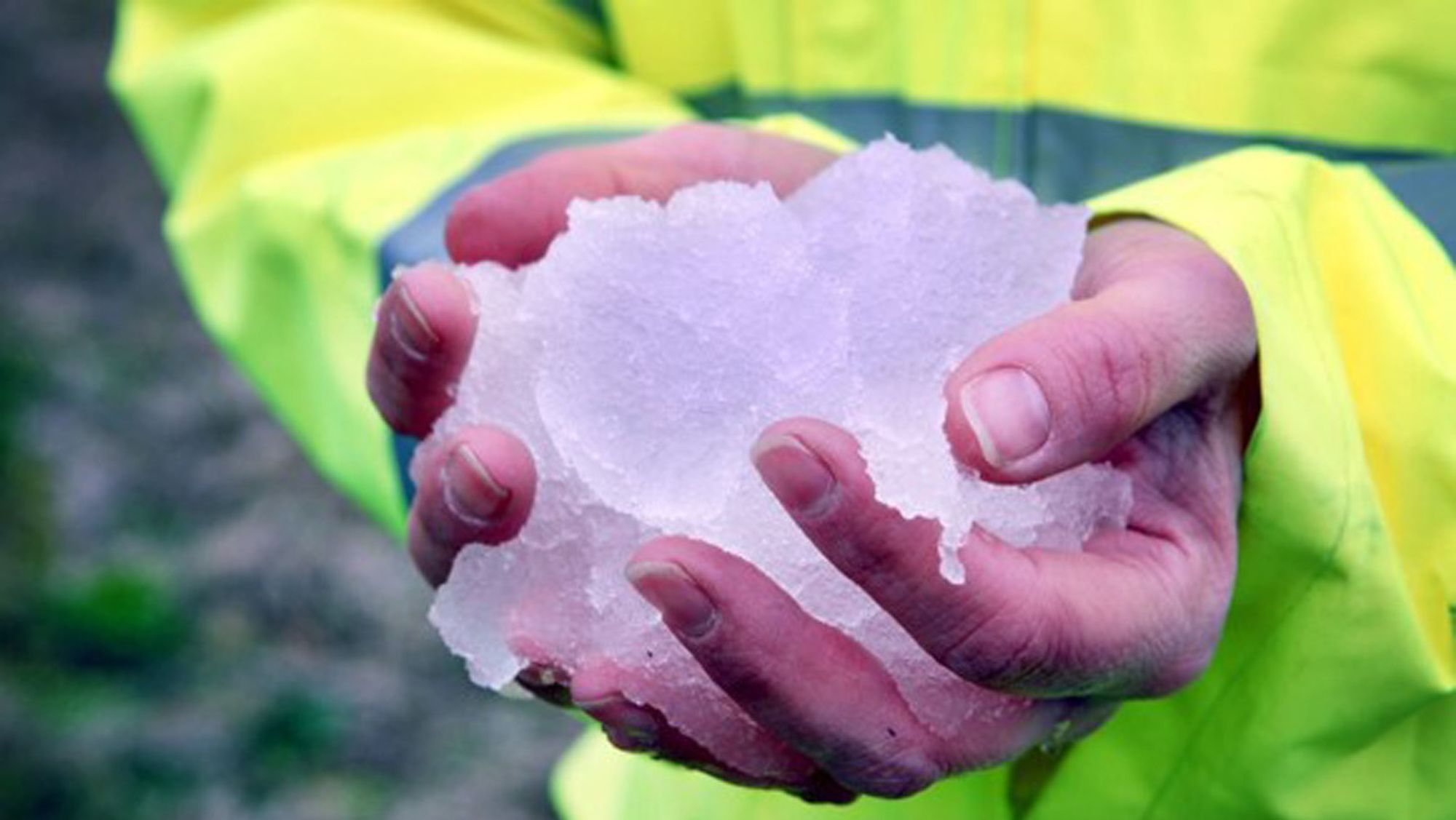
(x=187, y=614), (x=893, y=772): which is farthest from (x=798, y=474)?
(x=187, y=614)

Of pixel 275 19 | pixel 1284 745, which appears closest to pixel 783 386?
pixel 1284 745

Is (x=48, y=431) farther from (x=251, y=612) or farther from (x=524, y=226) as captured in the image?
(x=524, y=226)

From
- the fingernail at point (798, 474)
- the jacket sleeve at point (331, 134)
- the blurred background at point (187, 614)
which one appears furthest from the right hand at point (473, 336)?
the blurred background at point (187, 614)

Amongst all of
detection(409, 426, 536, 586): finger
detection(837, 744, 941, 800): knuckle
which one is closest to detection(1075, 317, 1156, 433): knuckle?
detection(837, 744, 941, 800): knuckle

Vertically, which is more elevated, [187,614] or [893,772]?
[893,772]

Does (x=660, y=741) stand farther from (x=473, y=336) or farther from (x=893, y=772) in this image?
(x=473, y=336)

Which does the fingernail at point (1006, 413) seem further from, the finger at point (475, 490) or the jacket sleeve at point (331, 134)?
the jacket sleeve at point (331, 134)
